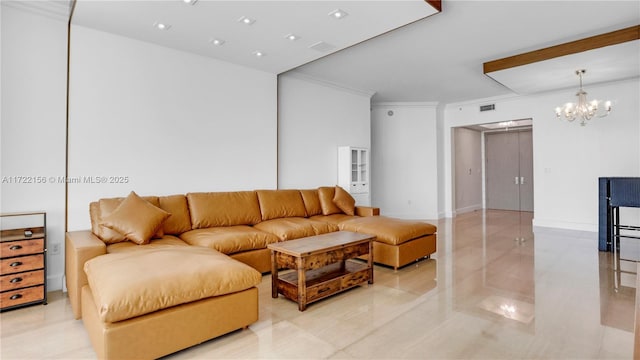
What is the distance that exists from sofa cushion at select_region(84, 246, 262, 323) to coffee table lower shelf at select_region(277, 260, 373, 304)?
1.96ft

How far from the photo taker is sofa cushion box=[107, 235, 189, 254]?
2.90 m

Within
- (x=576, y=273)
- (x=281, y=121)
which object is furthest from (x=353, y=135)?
(x=576, y=273)

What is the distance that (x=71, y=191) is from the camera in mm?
3354

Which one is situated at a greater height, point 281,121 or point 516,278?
point 281,121

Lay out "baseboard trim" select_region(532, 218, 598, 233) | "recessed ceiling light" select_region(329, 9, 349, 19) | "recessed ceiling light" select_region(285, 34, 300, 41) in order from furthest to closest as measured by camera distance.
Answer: "baseboard trim" select_region(532, 218, 598, 233), "recessed ceiling light" select_region(285, 34, 300, 41), "recessed ceiling light" select_region(329, 9, 349, 19)

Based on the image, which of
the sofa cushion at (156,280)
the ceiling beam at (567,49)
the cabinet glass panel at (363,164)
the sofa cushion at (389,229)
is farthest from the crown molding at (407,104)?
the sofa cushion at (156,280)

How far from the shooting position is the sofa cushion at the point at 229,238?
3309 mm

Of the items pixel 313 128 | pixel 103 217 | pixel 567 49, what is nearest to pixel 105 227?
pixel 103 217

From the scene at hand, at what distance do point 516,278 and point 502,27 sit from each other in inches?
112

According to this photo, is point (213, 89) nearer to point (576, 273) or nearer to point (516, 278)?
point (516, 278)

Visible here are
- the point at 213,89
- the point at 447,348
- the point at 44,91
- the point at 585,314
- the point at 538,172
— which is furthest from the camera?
the point at 538,172

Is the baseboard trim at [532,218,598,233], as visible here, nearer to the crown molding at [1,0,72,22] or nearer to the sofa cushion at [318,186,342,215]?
the sofa cushion at [318,186,342,215]

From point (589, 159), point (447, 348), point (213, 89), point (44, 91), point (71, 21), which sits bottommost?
point (447, 348)

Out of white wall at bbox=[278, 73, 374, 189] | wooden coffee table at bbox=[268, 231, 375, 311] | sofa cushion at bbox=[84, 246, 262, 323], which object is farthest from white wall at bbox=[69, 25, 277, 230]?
wooden coffee table at bbox=[268, 231, 375, 311]
